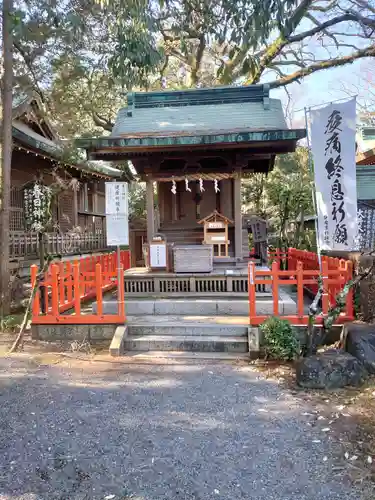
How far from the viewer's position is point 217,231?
31.8 feet

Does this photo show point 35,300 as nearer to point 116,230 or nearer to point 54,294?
point 54,294

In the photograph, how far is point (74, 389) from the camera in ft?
17.7

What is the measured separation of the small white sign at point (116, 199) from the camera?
24.7 feet

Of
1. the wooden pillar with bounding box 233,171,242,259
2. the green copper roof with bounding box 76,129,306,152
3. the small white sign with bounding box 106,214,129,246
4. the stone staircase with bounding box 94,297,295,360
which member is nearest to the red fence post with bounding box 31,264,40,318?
the stone staircase with bounding box 94,297,295,360

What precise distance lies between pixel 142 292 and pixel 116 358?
102 inches

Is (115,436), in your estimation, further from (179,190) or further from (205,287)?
(179,190)

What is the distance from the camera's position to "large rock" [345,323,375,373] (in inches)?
219

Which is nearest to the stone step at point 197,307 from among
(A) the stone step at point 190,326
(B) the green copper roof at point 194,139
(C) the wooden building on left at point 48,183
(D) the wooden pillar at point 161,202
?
(A) the stone step at point 190,326

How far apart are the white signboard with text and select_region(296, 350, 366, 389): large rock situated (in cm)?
388

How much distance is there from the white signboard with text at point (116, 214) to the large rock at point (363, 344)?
13.6 feet

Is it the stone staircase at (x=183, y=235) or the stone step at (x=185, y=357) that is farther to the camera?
the stone staircase at (x=183, y=235)

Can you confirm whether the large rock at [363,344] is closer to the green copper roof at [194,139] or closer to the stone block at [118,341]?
the stone block at [118,341]

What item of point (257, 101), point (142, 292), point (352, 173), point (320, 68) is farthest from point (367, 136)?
point (142, 292)

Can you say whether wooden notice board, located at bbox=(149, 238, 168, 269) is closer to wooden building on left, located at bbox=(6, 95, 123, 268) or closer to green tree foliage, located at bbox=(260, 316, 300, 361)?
wooden building on left, located at bbox=(6, 95, 123, 268)
